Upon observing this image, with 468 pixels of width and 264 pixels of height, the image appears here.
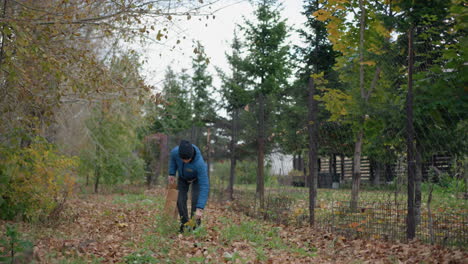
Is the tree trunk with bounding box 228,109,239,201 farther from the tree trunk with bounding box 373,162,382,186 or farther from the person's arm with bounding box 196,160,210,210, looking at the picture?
the tree trunk with bounding box 373,162,382,186

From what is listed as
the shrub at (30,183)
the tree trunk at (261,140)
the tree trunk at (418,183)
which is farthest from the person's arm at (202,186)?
the tree trunk at (261,140)

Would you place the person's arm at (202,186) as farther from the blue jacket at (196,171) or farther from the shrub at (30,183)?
the shrub at (30,183)

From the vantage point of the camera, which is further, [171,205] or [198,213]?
[171,205]

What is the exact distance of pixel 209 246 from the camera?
6605 mm

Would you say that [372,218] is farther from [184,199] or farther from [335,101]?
[184,199]

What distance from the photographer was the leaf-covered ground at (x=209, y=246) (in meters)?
5.62

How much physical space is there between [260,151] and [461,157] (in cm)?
571

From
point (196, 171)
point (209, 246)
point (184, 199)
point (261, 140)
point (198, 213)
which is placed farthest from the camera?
point (261, 140)

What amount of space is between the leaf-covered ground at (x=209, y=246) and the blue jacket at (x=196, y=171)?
53 cm

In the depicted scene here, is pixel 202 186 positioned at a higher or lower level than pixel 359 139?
lower

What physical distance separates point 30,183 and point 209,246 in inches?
149

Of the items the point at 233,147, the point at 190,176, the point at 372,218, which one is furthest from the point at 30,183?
the point at 372,218

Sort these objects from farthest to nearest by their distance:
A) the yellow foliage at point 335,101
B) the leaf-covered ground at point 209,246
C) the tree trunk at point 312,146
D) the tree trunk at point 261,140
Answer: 1. the tree trunk at point 261,140
2. the yellow foliage at point 335,101
3. the tree trunk at point 312,146
4. the leaf-covered ground at point 209,246

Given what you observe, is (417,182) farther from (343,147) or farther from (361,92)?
(361,92)
